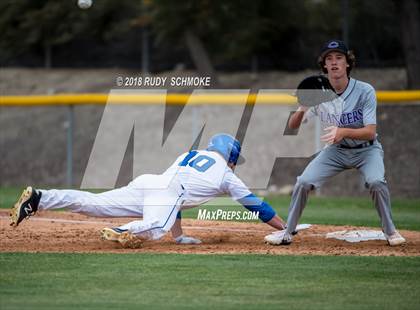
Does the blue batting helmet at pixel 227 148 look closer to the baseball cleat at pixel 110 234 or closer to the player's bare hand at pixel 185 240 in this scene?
the player's bare hand at pixel 185 240

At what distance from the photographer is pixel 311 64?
22984mm

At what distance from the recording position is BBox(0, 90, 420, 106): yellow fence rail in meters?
16.2

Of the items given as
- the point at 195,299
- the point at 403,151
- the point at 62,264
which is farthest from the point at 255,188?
the point at 195,299

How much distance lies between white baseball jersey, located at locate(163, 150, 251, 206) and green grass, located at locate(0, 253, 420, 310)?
0.96 metres

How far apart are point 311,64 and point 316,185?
45.0 ft

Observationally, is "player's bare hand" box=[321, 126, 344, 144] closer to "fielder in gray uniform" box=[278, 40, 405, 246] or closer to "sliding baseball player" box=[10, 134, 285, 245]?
"fielder in gray uniform" box=[278, 40, 405, 246]

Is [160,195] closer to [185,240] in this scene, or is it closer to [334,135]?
[185,240]

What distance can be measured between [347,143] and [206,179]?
5.04 feet

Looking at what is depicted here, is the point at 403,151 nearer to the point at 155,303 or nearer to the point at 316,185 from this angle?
the point at 316,185

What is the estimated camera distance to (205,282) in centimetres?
746

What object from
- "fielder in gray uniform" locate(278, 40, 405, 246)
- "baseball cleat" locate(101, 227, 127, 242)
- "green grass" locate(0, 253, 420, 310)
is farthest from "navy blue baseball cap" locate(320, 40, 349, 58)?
"baseball cleat" locate(101, 227, 127, 242)

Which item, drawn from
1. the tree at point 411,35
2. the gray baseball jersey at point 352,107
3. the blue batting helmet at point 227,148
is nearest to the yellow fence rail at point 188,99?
the tree at point 411,35

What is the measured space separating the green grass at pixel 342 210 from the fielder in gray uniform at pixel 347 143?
2546 mm

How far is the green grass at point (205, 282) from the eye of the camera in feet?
21.9
